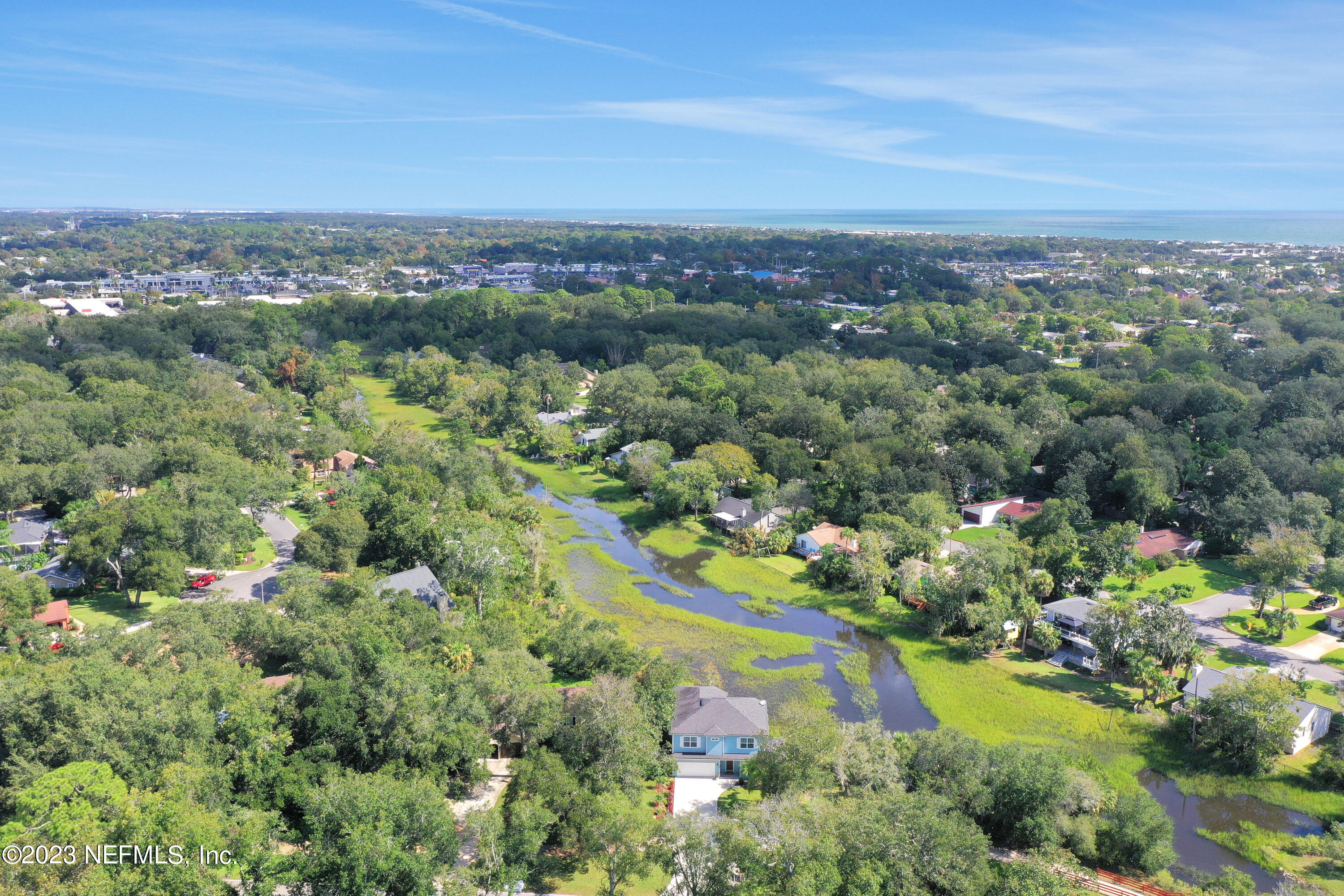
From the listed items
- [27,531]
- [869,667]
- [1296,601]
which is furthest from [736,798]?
[27,531]

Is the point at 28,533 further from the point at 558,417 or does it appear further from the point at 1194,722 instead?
the point at 1194,722

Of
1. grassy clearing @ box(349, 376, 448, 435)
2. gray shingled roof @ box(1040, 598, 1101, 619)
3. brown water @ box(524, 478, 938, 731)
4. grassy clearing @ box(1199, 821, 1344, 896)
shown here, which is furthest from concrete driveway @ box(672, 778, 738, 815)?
grassy clearing @ box(349, 376, 448, 435)

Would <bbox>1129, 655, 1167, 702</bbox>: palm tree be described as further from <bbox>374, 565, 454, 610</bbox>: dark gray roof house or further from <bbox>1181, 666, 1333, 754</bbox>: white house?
<bbox>374, 565, 454, 610</bbox>: dark gray roof house

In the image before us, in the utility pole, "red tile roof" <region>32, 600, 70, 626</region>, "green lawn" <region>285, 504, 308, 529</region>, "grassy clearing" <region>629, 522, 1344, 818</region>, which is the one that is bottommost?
"grassy clearing" <region>629, 522, 1344, 818</region>

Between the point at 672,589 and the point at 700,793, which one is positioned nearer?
the point at 700,793

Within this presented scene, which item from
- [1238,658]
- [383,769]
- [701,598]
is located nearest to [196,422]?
[701,598]

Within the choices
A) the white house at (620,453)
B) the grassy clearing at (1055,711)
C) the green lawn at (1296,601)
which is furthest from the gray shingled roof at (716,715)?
the white house at (620,453)

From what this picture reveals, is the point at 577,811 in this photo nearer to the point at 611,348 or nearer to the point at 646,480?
the point at 646,480
